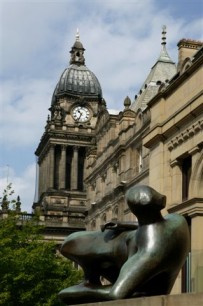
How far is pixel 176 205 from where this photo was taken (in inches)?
905

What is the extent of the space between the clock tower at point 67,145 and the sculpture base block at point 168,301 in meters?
71.4

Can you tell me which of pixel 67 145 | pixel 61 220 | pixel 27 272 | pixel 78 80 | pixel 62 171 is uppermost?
pixel 78 80

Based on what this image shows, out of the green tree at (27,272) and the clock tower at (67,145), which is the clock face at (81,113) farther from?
the green tree at (27,272)

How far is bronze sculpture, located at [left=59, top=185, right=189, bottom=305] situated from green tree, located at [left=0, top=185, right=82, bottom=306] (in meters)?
23.6

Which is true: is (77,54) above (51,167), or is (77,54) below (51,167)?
above

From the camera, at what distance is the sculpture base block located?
7493mm

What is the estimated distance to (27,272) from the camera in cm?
3538

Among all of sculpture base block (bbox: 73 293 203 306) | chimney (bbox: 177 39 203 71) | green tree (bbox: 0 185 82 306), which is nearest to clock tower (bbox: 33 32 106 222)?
green tree (bbox: 0 185 82 306)

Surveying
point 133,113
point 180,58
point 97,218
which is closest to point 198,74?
point 180,58

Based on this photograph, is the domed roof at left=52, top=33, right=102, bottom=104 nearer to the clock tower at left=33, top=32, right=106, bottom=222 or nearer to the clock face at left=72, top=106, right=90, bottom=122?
the clock tower at left=33, top=32, right=106, bottom=222

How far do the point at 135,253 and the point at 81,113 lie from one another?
271 feet

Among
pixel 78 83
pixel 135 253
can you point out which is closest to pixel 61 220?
pixel 78 83

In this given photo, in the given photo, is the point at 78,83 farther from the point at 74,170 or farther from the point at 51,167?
the point at 51,167

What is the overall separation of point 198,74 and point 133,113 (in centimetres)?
2577
